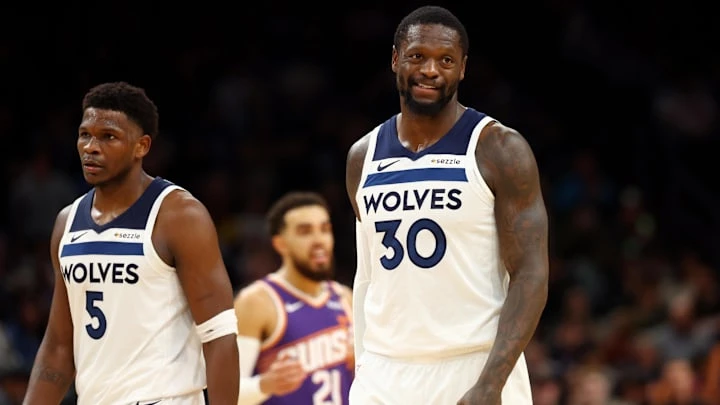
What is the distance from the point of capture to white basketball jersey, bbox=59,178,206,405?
203 inches

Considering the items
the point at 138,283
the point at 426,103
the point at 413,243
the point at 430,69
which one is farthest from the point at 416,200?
the point at 138,283

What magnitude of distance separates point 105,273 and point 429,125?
4.69 ft

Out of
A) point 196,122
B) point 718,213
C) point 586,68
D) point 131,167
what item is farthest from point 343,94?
point 131,167

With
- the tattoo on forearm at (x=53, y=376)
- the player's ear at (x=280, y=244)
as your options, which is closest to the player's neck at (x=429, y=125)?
the tattoo on forearm at (x=53, y=376)

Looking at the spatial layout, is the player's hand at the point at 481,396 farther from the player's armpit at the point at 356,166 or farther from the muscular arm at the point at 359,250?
the player's armpit at the point at 356,166

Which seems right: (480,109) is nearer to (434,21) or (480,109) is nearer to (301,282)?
(301,282)

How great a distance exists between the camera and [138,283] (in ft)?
17.0

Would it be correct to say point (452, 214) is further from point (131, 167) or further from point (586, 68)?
point (586, 68)

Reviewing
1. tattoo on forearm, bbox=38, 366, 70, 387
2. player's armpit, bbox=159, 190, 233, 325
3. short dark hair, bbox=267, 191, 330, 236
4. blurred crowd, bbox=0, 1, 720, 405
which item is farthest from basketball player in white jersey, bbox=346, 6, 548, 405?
blurred crowd, bbox=0, 1, 720, 405

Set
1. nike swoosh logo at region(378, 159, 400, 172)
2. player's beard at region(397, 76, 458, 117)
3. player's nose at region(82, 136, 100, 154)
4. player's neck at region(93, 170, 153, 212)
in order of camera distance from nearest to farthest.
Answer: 1. player's beard at region(397, 76, 458, 117)
2. nike swoosh logo at region(378, 159, 400, 172)
3. player's nose at region(82, 136, 100, 154)
4. player's neck at region(93, 170, 153, 212)

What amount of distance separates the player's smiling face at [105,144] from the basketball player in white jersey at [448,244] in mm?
1088

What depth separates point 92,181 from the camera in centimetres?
525

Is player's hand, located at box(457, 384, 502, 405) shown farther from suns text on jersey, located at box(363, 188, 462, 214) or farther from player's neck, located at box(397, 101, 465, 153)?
player's neck, located at box(397, 101, 465, 153)

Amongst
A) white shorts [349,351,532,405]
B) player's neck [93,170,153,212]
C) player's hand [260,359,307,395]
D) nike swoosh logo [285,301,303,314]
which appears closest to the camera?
white shorts [349,351,532,405]
